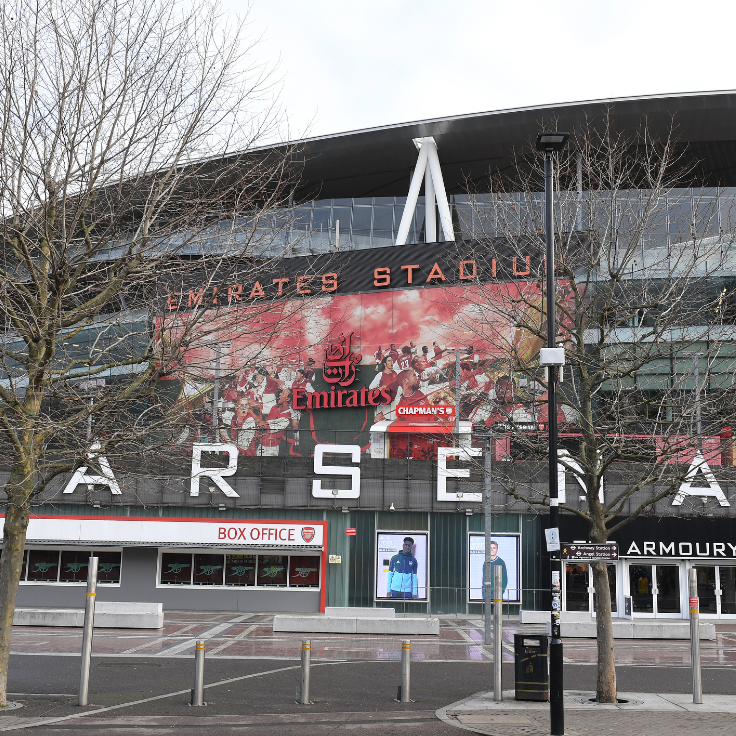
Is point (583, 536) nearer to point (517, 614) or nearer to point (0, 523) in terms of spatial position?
point (517, 614)

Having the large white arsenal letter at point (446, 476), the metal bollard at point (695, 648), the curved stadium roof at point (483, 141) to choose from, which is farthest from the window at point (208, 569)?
the metal bollard at point (695, 648)

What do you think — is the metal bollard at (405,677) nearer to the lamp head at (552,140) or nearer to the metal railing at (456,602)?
the lamp head at (552,140)

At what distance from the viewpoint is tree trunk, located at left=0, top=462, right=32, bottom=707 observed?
12.4 meters

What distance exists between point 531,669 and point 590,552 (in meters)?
2.54

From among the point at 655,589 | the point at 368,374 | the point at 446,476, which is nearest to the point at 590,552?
the point at 446,476

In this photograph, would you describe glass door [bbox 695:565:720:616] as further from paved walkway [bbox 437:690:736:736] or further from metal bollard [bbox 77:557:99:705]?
metal bollard [bbox 77:557:99:705]

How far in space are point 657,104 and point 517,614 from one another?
26.3 metres

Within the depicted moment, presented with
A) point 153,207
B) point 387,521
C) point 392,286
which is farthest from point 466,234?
point 153,207

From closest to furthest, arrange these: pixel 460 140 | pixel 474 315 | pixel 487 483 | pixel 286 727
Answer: pixel 286 727, pixel 487 483, pixel 474 315, pixel 460 140

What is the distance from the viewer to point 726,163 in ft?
151

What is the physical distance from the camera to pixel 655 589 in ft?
102

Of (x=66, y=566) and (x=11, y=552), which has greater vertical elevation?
(x=11, y=552)

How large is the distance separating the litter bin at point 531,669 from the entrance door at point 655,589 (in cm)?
1898

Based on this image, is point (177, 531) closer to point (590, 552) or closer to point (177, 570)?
point (177, 570)
